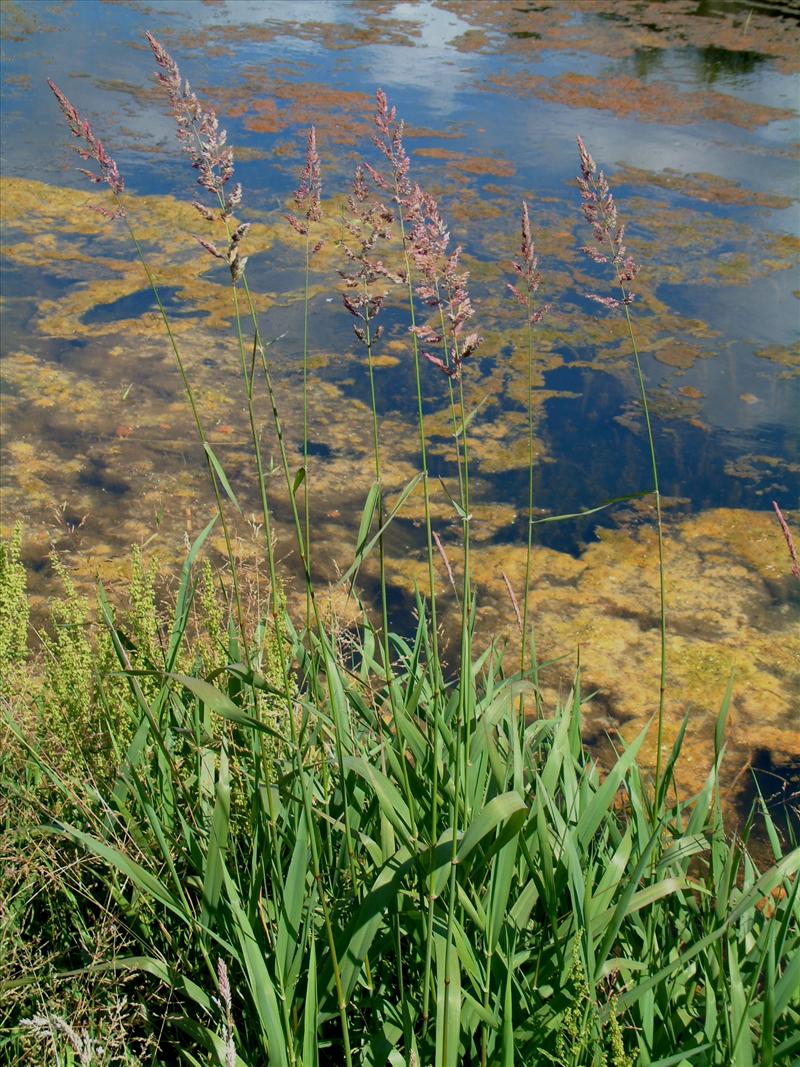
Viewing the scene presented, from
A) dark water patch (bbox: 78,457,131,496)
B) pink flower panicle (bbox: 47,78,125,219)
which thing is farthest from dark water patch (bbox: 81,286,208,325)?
pink flower panicle (bbox: 47,78,125,219)

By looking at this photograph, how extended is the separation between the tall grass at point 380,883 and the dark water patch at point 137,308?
8.76 ft

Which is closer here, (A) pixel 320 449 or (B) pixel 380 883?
(B) pixel 380 883

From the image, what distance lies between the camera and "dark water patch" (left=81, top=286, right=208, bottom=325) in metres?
4.03

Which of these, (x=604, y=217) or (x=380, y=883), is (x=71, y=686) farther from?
(x=604, y=217)

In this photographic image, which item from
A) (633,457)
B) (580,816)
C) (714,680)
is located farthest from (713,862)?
(633,457)

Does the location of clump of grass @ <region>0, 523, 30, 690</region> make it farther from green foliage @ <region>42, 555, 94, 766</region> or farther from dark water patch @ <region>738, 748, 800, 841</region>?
dark water patch @ <region>738, 748, 800, 841</region>

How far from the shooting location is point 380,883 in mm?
1145

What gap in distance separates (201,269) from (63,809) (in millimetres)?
3325

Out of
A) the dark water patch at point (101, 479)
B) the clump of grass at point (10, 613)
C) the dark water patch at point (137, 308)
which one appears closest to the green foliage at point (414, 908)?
the clump of grass at point (10, 613)

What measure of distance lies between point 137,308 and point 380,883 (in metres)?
3.41

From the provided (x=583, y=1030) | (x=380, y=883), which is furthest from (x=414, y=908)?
(x=583, y=1030)

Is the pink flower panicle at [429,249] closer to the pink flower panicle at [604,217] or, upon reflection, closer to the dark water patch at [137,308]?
the pink flower panicle at [604,217]

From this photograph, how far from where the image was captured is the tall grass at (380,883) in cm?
107

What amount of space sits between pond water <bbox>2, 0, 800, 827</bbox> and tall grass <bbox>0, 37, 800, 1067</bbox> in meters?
0.41
